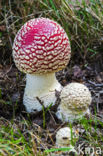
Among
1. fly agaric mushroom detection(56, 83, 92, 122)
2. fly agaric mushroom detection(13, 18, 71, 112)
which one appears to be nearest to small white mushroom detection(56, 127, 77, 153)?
fly agaric mushroom detection(56, 83, 92, 122)

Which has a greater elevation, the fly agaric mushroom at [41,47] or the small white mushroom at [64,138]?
the fly agaric mushroom at [41,47]

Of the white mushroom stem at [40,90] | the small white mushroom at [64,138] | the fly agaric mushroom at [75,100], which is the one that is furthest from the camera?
the white mushroom stem at [40,90]

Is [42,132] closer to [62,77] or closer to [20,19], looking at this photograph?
[62,77]

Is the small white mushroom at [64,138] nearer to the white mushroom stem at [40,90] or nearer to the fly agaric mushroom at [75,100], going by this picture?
the fly agaric mushroom at [75,100]

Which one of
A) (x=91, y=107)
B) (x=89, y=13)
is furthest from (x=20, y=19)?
(x=91, y=107)

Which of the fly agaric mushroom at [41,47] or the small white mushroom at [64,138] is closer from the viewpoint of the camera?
the small white mushroom at [64,138]

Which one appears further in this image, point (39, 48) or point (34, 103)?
point (34, 103)

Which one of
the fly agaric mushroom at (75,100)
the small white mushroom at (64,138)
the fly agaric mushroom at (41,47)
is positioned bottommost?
the small white mushroom at (64,138)

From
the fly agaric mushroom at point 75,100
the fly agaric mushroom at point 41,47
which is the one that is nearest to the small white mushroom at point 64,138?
the fly agaric mushroom at point 75,100
